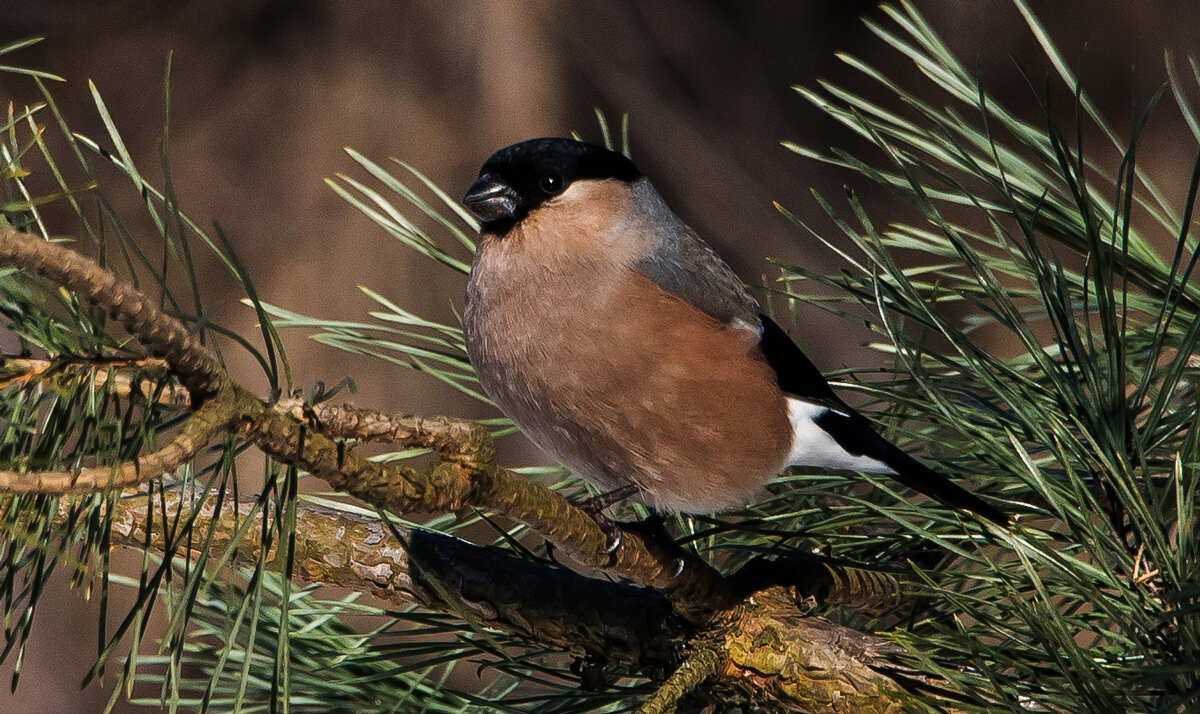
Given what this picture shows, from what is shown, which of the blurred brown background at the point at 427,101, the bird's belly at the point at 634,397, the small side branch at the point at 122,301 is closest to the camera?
the small side branch at the point at 122,301

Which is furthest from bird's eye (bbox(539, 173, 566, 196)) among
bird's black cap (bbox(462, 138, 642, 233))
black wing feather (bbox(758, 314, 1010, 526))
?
black wing feather (bbox(758, 314, 1010, 526))

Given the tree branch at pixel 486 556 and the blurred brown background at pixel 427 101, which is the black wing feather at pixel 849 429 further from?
the blurred brown background at pixel 427 101

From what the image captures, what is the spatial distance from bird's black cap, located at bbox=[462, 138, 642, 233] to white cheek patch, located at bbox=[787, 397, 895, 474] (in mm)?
455

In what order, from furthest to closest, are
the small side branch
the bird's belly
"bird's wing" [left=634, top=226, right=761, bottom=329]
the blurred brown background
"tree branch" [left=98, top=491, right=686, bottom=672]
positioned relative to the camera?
1. the blurred brown background
2. "bird's wing" [left=634, top=226, right=761, bottom=329]
3. the bird's belly
4. "tree branch" [left=98, top=491, right=686, bottom=672]
5. the small side branch

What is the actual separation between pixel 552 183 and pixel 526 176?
0.14 feet

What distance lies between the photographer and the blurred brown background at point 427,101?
3047 mm

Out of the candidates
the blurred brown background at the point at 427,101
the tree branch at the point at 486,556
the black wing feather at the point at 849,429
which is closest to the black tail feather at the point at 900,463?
the black wing feather at the point at 849,429

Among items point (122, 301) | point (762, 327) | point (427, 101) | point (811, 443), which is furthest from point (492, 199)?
point (427, 101)

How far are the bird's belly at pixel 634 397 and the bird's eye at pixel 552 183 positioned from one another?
25cm

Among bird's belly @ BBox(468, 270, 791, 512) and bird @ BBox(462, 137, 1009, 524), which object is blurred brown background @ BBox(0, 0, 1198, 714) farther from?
bird's belly @ BBox(468, 270, 791, 512)

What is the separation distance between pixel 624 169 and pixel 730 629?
0.87 metres

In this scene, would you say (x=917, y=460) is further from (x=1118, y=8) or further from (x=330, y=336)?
(x=1118, y=8)

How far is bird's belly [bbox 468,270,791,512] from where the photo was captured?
142cm

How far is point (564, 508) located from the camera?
3.19 feet
